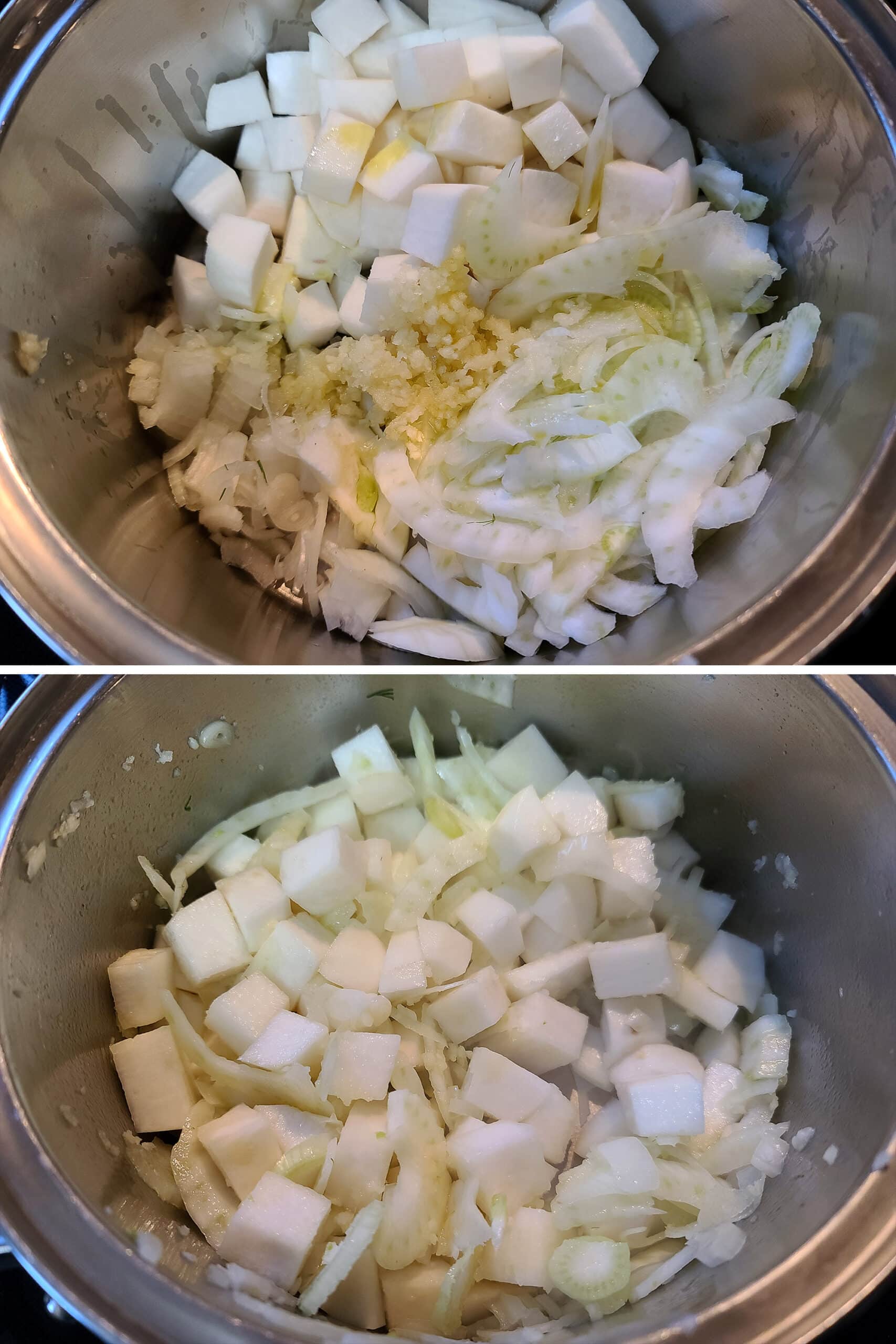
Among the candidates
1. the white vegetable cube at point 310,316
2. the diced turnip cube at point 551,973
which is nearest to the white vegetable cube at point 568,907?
the diced turnip cube at point 551,973

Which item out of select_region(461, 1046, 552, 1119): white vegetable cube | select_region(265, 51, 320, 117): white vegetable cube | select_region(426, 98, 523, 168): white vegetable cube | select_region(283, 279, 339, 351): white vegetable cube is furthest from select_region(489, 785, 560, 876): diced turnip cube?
select_region(265, 51, 320, 117): white vegetable cube

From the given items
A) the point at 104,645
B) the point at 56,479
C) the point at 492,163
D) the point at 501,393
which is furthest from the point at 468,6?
the point at 104,645

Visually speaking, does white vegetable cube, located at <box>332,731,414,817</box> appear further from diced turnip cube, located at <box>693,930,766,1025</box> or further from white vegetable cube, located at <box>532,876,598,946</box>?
diced turnip cube, located at <box>693,930,766,1025</box>

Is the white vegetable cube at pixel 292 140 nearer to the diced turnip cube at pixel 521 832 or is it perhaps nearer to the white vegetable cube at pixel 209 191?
the white vegetable cube at pixel 209 191

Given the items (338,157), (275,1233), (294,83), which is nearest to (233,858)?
(275,1233)

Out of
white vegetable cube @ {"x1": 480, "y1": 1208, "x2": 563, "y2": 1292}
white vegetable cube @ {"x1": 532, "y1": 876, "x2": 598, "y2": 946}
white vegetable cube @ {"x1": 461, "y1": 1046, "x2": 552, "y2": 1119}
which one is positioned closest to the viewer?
white vegetable cube @ {"x1": 480, "y1": 1208, "x2": 563, "y2": 1292}

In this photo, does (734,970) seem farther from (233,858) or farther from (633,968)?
(233,858)
